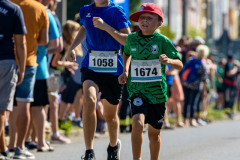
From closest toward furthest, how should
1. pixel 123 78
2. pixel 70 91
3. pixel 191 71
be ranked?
1. pixel 123 78
2. pixel 70 91
3. pixel 191 71

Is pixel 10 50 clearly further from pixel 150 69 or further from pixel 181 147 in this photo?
pixel 181 147

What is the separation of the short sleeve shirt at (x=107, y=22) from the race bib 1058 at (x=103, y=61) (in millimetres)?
50

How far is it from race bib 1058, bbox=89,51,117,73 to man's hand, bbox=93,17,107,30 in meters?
0.39

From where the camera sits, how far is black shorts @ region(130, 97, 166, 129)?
6.50m

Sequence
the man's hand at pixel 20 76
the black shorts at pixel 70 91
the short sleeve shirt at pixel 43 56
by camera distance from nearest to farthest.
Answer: the man's hand at pixel 20 76, the short sleeve shirt at pixel 43 56, the black shorts at pixel 70 91

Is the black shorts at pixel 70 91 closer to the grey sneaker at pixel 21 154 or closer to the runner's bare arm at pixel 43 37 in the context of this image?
the runner's bare arm at pixel 43 37

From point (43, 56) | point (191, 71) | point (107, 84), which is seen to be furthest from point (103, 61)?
point (191, 71)

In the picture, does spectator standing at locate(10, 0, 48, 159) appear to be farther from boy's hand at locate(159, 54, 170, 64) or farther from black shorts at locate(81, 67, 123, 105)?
boy's hand at locate(159, 54, 170, 64)

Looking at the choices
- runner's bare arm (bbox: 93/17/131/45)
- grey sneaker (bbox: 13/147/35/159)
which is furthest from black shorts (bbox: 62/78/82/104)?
runner's bare arm (bbox: 93/17/131/45)

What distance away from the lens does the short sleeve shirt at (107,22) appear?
717 cm

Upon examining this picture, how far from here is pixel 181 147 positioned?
33.7ft

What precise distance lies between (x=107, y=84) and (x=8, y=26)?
4.09 ft

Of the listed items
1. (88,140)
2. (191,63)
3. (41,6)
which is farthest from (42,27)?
(191,63)

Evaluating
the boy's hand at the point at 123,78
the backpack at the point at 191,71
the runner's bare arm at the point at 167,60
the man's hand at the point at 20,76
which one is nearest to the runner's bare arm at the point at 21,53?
the man's hand at the point at 20,76
